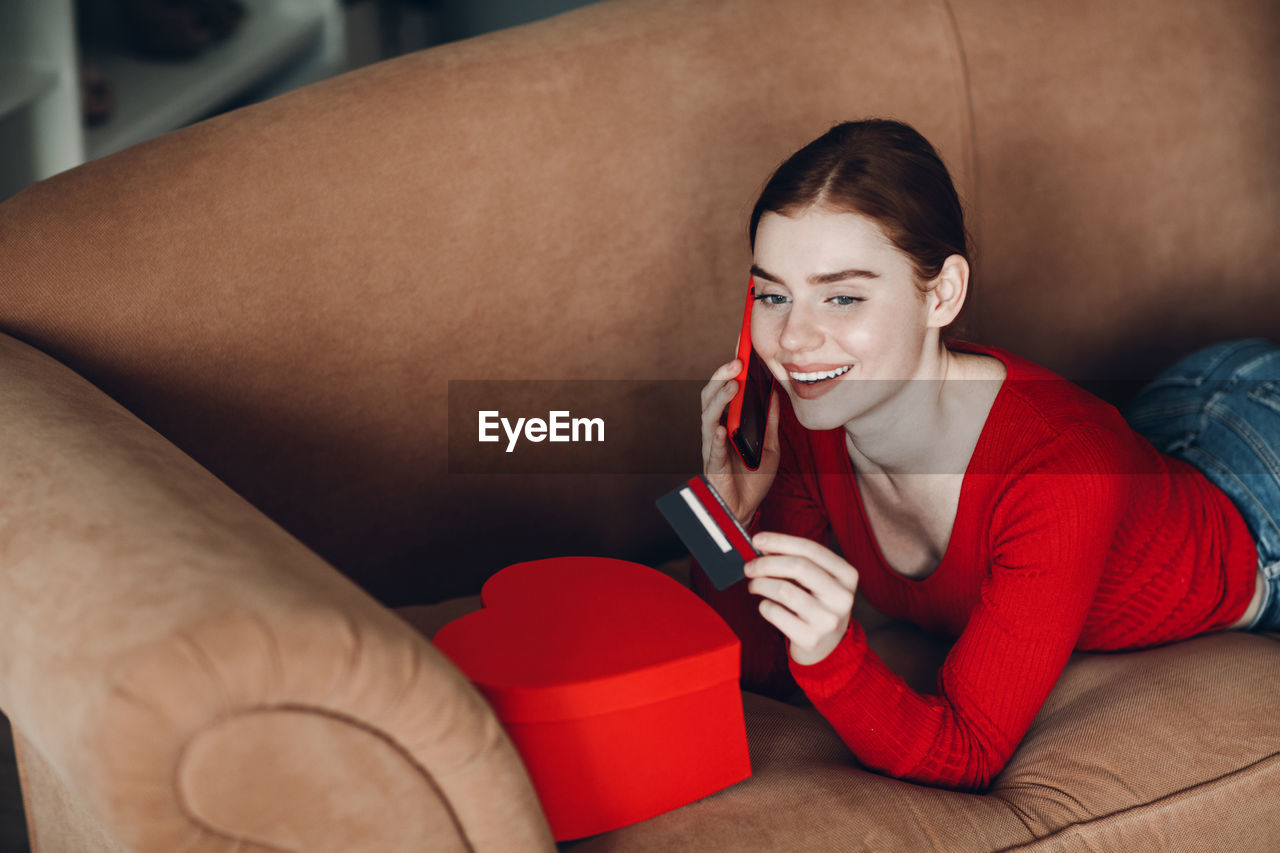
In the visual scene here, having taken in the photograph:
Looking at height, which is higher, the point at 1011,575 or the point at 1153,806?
the point at 1011,575

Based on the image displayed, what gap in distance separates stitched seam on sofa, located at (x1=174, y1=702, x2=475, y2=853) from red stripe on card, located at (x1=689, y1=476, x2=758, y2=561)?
303 millimetres

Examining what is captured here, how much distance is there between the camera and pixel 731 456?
3.89 feet

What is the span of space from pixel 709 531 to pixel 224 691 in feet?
1.29

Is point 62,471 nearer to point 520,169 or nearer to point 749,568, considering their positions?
point 749,568

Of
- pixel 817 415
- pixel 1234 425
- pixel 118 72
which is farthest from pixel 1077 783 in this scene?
pixel 118 72

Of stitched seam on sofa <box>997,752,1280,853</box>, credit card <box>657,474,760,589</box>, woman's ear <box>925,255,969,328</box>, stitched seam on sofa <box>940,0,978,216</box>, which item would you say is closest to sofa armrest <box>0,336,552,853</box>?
credit card <box>657,474,760,589</box>

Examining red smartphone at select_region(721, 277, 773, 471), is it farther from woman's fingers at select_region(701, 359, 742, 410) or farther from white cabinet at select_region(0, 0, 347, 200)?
white cabinet at select_region(0, 0, 347, 200)

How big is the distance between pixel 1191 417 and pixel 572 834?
1.02 metres

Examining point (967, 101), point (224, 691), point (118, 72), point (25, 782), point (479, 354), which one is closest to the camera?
point (224, 691)

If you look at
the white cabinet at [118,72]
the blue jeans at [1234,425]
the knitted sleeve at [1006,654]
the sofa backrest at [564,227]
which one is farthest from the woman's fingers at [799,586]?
the white cabinet at [118,72]

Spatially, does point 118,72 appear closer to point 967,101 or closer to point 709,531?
point 967,101

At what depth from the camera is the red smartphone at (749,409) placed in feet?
3.61

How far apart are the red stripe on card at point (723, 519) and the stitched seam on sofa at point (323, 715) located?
0.30m

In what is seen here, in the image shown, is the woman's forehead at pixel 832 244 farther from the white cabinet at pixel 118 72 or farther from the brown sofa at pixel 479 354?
the white cabinet at pixel 118 72
